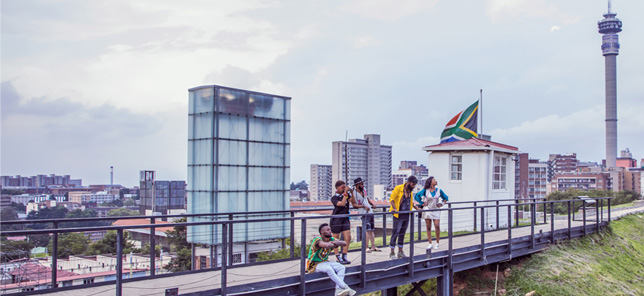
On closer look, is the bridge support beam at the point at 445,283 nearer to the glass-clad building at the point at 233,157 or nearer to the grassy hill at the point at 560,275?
the grassy hill at the point at 560,275

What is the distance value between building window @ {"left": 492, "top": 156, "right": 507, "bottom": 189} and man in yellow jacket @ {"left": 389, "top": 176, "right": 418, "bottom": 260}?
9030mm

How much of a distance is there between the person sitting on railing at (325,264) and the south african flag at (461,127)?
41.6 feet

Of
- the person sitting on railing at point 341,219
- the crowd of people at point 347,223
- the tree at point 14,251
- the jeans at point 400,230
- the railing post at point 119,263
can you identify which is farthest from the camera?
the jeans at point 400,230

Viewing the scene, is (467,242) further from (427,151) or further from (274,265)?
(427,151)

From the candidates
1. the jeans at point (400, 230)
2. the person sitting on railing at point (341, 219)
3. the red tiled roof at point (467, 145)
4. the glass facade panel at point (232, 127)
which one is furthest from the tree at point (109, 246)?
the red tiled roof at point (467, 145)

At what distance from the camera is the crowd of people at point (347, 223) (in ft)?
27.5

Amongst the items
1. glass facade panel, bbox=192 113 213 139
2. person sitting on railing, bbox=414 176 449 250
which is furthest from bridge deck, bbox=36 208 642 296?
glass facade panel, bbox=192 113 213 139

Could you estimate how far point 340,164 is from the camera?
140m

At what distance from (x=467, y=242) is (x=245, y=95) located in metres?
11.9

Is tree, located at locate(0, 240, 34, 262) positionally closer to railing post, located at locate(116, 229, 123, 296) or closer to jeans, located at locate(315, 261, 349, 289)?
railing post, located at locate(116, 229, 123, 296)

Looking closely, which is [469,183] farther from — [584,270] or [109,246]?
[109,246]

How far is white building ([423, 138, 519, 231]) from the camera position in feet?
59.1

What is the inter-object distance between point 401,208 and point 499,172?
953cm

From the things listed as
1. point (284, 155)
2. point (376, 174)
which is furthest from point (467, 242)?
point (376, 174)
